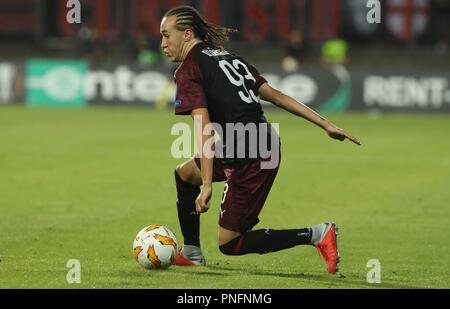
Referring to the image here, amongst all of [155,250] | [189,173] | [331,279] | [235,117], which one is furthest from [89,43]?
[331,279]

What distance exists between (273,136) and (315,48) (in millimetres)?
25437

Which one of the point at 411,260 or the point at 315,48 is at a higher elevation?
the point at 315,48

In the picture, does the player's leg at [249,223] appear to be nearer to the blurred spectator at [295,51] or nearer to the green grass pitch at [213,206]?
the green grass pitch at [213,206]

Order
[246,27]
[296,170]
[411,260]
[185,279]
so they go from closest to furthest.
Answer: [185,279], [411,260], [296,170], [246,27]

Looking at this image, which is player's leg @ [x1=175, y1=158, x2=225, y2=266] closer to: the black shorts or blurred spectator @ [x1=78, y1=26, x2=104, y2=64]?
the black shorts

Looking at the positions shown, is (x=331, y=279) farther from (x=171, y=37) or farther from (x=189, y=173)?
(x=171, y=37)

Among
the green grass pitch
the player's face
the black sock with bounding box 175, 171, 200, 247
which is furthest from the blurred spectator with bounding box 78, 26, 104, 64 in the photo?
the player's face

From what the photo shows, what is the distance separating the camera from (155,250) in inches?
343

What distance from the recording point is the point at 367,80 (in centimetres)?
3003

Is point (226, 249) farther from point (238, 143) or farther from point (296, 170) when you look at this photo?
point (296, 170)

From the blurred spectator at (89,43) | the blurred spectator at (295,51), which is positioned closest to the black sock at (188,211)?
the blurred spectator at (295,51)

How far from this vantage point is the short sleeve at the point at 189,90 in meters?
8.14

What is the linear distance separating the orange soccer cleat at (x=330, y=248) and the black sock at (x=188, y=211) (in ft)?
3.45
